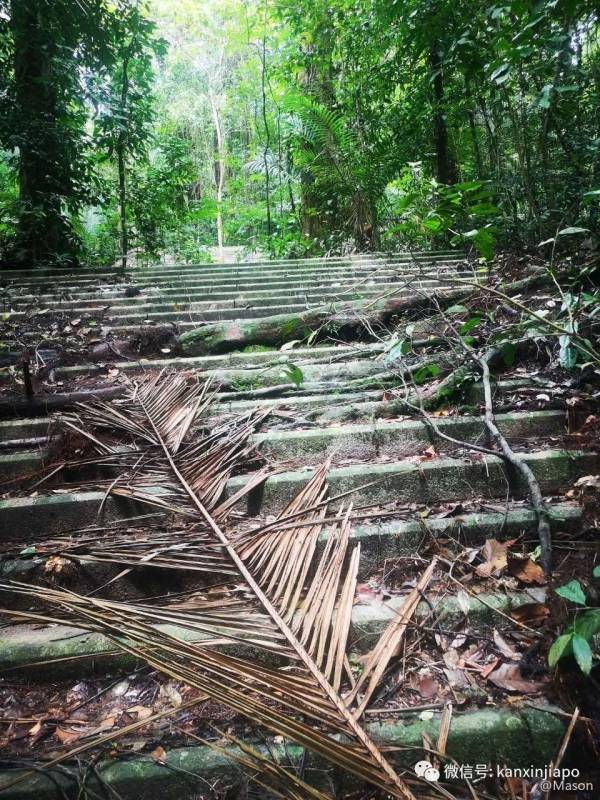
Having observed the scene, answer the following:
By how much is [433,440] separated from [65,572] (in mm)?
1342

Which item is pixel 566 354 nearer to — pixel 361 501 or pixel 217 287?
pixel 361 501

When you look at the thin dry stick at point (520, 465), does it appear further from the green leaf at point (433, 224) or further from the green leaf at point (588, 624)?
the green leaf at point (433, 224)

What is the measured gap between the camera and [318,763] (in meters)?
0.90

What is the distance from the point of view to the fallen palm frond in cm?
87

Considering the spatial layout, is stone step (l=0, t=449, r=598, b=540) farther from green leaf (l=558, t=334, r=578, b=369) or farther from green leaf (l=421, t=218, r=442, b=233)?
green leaf (l=421, t=218, r=442, b=233)

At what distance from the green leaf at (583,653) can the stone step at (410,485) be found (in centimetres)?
72

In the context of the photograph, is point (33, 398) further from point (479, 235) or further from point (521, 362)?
point (521, 362)

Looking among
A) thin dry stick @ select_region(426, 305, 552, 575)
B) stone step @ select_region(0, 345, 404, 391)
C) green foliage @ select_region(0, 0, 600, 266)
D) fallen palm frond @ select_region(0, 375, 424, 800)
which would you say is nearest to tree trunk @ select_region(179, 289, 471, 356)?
stone step @ select_region(0, 345, 404, 391)

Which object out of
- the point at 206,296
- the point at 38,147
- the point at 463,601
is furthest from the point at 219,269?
the point at 463,601

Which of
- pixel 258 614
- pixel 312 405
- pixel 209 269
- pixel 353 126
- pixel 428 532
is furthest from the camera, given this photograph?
pixel 353 126

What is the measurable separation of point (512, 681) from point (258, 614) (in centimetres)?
58

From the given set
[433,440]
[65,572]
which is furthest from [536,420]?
[65,572]

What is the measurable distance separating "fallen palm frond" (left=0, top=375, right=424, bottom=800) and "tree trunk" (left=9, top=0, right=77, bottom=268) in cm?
599

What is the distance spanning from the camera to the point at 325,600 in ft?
3.67
